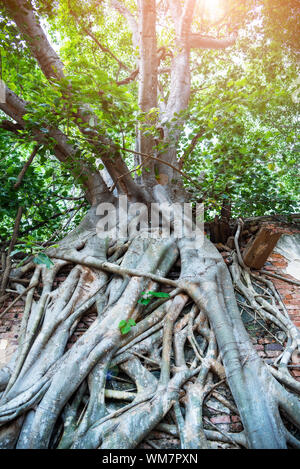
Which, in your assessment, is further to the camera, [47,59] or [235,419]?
[47,59]

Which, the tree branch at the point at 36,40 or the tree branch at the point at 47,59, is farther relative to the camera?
the tree branch at the point at 36,40

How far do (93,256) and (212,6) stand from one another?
6511 mm

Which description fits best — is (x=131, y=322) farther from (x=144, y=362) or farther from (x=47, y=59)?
(x=47, y=59)

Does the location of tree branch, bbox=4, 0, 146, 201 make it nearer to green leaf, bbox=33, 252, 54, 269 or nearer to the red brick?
green leaf, bbox=33, 252, 54, 269

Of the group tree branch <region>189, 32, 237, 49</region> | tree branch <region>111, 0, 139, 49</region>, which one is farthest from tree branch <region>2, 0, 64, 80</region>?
tree branch <region>189, 32, 237, 49</region>

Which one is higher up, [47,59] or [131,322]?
[47,59]

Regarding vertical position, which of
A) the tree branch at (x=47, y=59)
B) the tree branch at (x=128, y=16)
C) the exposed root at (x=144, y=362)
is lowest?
the exposed root at (x=144, y=362)

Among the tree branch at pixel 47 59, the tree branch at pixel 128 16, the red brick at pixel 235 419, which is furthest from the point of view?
the tree branch at pixel 128 16

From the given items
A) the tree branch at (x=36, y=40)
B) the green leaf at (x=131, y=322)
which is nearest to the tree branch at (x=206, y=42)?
the tree branch at (x=36, y=40)

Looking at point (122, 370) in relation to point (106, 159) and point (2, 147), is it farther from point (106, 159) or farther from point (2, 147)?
point (2, 147)

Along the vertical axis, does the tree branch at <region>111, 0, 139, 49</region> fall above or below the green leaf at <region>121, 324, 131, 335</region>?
above

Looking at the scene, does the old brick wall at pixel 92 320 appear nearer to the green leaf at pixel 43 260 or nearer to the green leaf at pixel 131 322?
the green leaf at pixel 131 322

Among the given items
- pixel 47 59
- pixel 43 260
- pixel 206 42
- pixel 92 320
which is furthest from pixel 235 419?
pixel 206 42
